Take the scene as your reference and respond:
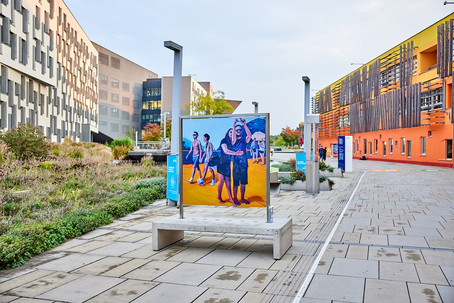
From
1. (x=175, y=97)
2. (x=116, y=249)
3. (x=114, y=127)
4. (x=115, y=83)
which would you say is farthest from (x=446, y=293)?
(x=115, y=83)

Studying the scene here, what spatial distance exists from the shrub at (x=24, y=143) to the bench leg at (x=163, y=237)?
38.7 feet

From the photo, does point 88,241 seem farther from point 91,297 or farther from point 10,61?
point 10,61

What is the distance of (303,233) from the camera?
7238 mm

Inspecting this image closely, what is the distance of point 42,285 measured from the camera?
14.7ft

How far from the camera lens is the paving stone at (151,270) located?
478cm

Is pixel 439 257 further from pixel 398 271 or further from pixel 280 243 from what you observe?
pixel 280 243

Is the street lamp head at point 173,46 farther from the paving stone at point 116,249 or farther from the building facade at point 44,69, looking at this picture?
the building facade at point 44,69

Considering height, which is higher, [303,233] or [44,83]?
[44,83]

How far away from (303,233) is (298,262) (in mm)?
1914

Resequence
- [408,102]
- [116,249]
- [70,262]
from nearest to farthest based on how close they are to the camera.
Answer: [70,262], [116,249], [408,102]

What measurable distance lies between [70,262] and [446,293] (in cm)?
435

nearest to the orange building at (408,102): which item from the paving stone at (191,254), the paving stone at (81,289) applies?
the paving stone at (191,254)

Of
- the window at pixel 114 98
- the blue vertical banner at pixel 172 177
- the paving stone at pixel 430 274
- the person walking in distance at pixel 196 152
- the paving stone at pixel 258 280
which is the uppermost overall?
the window at pixel 114 98

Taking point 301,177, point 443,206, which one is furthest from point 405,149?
point 443,206
